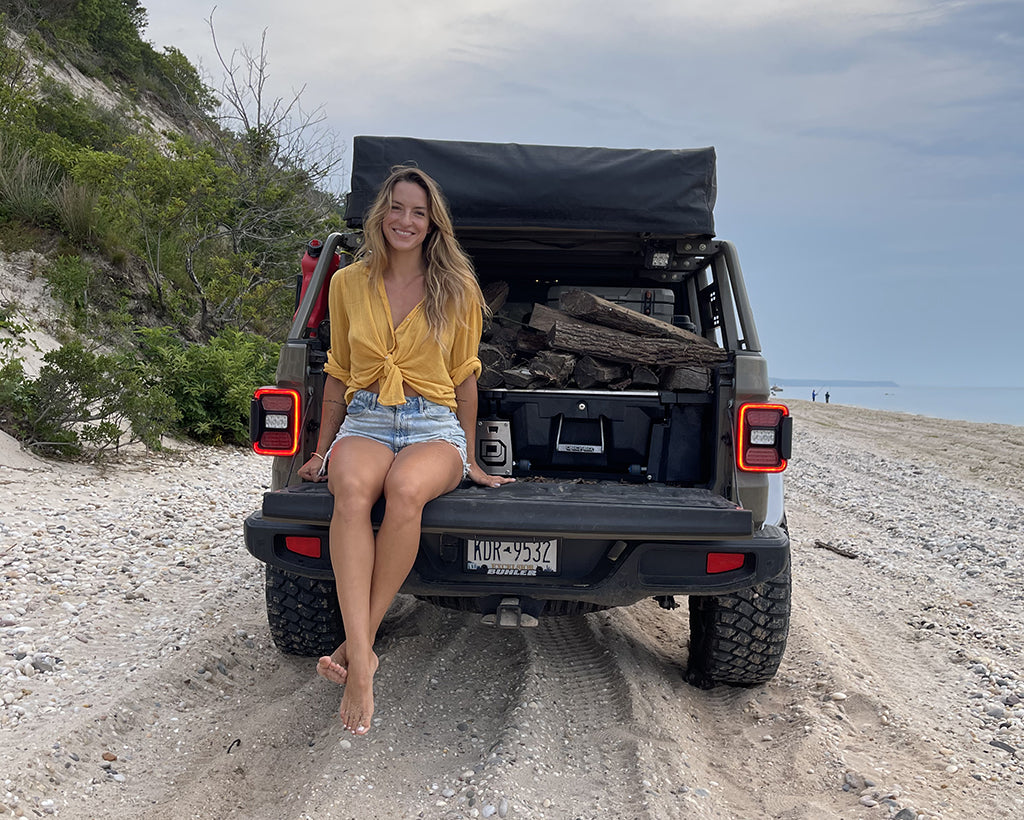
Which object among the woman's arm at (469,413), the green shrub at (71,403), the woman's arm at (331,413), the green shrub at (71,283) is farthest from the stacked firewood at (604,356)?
the green shrub at (71,283)

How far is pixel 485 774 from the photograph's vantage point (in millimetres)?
2844

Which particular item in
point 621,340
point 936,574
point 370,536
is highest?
point 621,340

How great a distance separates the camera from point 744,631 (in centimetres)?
355

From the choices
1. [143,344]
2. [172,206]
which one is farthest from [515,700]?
[172,206]

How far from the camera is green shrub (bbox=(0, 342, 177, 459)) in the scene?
24.8ft

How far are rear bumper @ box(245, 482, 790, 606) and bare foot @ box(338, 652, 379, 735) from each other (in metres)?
0.43

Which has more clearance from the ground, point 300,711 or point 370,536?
point 370,536

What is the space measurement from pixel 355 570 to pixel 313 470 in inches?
25.6

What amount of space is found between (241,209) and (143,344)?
4.77 m

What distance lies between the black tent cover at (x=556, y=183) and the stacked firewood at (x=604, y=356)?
44 centimetres

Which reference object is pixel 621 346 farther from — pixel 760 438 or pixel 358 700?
pixel 358 700

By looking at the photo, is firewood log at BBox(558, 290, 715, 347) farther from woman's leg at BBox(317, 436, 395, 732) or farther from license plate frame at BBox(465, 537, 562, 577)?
Answer: woman's leg at BBox(317, 436, 395, 732)

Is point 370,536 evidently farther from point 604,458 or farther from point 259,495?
point 259,495

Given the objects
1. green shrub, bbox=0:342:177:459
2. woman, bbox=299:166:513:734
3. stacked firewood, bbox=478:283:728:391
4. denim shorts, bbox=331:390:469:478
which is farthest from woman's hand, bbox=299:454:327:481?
green shrub, bbox=0:342:177:459
